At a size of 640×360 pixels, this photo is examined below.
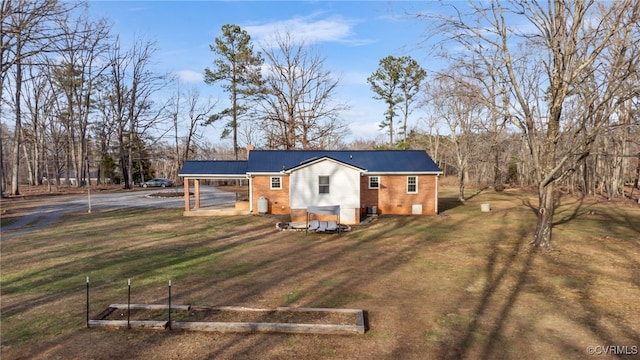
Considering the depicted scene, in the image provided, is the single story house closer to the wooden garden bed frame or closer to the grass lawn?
the grass lawn

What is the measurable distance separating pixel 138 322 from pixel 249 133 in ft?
190

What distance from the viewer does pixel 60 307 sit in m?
8.59

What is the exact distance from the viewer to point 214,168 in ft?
84.9

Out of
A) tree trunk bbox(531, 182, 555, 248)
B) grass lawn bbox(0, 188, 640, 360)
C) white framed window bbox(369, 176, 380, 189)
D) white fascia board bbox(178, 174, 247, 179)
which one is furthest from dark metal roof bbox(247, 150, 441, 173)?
tree trunk bbox(531, 182, 555, 248)

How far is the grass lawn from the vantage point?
6.88 m

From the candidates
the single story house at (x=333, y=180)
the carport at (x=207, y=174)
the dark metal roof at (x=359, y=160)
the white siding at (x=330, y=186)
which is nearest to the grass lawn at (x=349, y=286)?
the white siding at (x=330, y=186)

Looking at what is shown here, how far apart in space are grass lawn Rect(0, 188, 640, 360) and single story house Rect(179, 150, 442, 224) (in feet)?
12.9

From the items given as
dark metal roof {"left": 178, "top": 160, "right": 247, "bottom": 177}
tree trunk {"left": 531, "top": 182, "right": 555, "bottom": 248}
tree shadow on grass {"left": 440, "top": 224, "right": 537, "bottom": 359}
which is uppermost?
dark metal roof {"left": 178, "top": 160, "right": 247, "bottom": 177}

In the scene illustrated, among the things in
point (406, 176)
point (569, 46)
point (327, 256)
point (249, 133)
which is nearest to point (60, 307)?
point (327, 256)

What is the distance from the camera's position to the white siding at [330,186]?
898 inches

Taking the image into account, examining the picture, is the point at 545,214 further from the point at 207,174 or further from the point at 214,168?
the point at 214,168

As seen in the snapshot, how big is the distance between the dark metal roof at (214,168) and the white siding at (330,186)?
4.40 m

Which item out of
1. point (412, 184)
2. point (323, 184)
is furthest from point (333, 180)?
point (412, 184)

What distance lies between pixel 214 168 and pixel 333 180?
8953 mm
